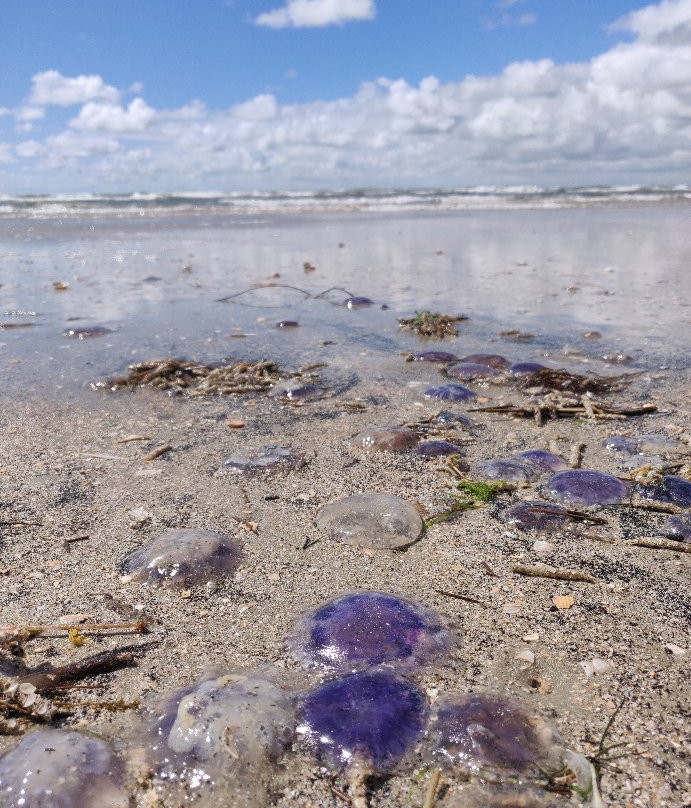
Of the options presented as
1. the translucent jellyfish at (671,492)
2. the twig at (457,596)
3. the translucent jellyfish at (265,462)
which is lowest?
the twig at (457,596)

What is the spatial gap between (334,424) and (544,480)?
4.81 feet

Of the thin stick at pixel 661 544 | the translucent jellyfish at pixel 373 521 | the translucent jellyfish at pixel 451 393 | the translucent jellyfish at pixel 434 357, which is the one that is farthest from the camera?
the translucent jellyfish at pixel 434 357

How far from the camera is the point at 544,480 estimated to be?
332 centimetres

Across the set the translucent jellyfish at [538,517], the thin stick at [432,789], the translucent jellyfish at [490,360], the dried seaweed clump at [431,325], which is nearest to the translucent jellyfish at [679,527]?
the translucent jellyfish at [538,517]

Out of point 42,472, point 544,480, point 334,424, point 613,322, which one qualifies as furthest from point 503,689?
point 613,322

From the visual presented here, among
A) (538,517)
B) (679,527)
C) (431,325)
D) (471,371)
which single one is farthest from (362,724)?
(431,325)

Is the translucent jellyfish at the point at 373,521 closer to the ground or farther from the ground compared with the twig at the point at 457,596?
farther from the ground

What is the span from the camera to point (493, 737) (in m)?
1.72

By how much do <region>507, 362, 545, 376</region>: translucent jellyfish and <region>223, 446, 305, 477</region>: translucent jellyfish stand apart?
222cm

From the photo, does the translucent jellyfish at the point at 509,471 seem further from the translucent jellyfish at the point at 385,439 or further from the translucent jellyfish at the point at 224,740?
the translucent jellyfish at the point at 224,740

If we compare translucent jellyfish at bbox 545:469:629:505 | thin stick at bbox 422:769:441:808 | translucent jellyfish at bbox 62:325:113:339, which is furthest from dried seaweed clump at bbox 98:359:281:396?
thin stick at bbox 422:769:441:808

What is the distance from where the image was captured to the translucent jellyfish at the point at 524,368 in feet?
16.7

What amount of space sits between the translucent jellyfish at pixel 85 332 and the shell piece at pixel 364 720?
5.53m

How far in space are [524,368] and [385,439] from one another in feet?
6.15
